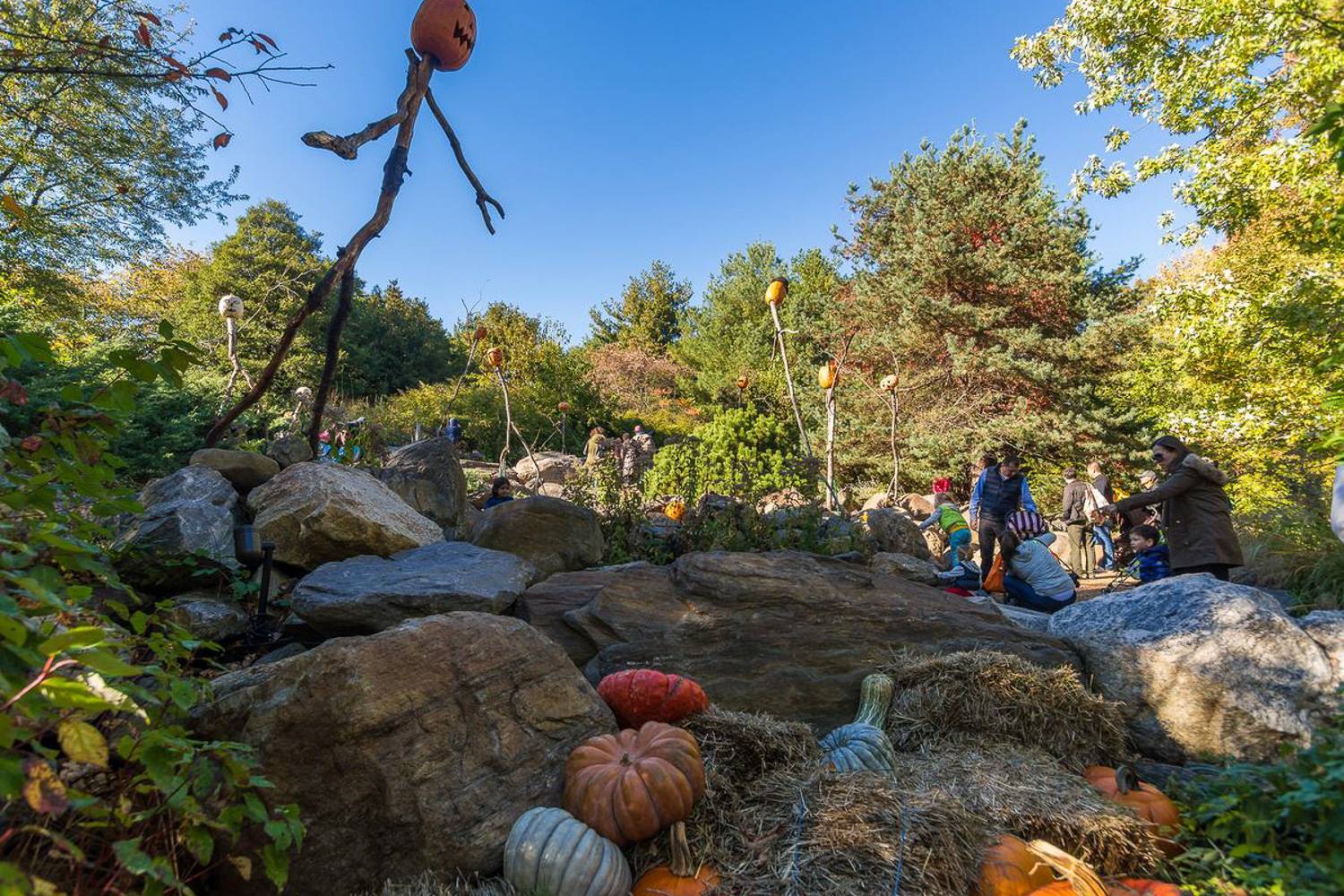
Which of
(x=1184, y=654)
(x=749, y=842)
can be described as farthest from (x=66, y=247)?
(x=1184, y=654)

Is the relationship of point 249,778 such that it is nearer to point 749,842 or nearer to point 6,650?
point 6,650

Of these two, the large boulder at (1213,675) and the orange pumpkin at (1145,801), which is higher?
the large boulder at (1213,675)

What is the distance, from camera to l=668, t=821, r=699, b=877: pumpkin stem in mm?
2088

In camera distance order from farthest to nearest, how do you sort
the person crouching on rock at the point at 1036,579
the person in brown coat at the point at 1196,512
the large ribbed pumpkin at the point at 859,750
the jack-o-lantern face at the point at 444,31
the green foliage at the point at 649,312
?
the green foliage at the point at 649,312, the person crouching on rock at the point at 1036,579, the person in brown coat at the point at 1196,512, the jack-o-lantern face at the point at 444,31, the large ribbed pumpkin at the point at 859,750

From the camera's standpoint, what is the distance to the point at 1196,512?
16.3ft

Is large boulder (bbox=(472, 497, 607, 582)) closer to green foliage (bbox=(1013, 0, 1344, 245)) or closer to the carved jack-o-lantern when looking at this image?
the carved jack-o-lantern

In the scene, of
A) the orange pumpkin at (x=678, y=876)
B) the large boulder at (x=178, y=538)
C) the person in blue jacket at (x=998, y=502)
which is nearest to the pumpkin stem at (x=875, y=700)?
the orange pumpkin at (x=678, y=876)

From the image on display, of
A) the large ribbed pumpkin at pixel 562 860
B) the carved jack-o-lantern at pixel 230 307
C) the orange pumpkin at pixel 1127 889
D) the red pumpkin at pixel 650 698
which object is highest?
the carved jack-o-lantern at pixel 230 307

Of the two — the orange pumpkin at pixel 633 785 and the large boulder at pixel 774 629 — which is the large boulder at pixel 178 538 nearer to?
the large boulder at pixel 774 629

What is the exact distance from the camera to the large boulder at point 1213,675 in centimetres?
305

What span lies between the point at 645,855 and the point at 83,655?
5.81 feet

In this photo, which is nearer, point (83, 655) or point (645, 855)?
point (83, 655)

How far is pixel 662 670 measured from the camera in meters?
3.22

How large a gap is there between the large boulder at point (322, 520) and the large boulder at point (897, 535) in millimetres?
6364
